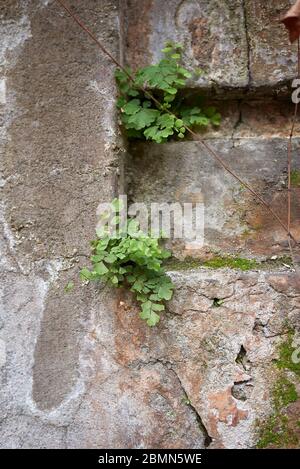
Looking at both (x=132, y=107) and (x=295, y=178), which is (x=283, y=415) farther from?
(x=132, y=107)

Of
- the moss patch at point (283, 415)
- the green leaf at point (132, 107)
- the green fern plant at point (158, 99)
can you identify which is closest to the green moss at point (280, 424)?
the moss patch at point (283, 415)

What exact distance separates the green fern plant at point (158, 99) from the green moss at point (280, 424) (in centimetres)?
92

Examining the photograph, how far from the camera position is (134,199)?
197cm

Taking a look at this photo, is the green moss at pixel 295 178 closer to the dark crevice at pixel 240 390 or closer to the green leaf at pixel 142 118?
the green leaf at pixel 142 118

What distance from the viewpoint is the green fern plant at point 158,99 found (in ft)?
6.10

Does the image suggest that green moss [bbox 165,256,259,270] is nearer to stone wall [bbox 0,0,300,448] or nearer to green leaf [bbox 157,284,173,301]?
stone wall [bbox 0,0,300,448]

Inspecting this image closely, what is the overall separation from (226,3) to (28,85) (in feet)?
2.69

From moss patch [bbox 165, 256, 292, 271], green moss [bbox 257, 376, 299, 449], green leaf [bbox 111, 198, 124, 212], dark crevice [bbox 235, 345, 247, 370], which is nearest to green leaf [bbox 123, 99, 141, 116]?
green leaf [bbox 111, 198, 124, 212]

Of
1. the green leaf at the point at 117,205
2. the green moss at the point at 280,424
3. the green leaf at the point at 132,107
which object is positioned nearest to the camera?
the green moss at the point at 280,424

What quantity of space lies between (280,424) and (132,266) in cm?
70

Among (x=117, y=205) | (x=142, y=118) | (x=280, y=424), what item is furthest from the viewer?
(x=142, y=118)

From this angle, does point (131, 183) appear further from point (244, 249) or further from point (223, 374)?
point (223, 374)

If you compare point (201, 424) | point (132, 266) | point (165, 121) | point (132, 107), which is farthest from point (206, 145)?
point (201, 424)

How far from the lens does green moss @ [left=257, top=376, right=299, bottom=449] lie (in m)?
1.65
